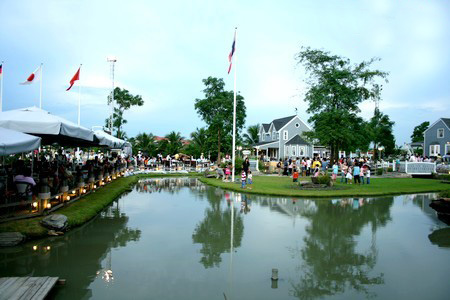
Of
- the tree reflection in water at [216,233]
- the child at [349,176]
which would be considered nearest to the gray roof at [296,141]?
the child at [349,176]

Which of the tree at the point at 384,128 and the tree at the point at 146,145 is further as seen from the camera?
the tree at the point at 384,128

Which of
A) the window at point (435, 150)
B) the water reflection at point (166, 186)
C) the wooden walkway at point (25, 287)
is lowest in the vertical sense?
the wooden walkway at point (25, 287)

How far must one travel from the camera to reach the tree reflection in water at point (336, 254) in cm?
629

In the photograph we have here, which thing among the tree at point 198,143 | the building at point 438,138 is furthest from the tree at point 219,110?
the building at point 438,138

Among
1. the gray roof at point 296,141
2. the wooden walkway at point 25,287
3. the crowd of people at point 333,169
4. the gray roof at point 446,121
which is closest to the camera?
the wooden walkway at point 25,287

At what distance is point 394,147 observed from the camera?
61.0 metres

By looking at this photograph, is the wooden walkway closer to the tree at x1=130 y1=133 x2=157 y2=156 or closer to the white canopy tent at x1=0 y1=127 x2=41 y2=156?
the white canopy tent at x1=0 y1=127 x2=41 y2=156

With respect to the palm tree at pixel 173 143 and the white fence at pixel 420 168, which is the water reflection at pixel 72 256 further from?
the palm tree at pixel 173 143

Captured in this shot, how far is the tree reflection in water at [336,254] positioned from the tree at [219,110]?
32.0 m

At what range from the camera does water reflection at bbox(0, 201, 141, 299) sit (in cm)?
649

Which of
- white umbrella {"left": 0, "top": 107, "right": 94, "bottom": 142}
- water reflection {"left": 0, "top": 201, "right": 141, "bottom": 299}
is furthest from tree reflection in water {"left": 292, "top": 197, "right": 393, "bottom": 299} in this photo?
white umbrella {"left": 0, "top": 107, "right": 94, "bottom": 142}

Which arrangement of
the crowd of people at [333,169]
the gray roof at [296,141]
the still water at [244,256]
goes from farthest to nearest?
the gray roof at [296,141], the crowd of people at [333,169], the still water at [244,256]

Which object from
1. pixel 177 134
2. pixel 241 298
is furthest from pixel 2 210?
pixel 177 134

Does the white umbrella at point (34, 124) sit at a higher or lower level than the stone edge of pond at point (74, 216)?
higher
